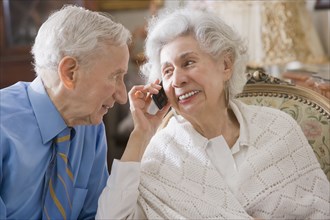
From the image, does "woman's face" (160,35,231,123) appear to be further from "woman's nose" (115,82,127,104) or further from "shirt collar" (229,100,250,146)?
"woman's nose" (115,82,127,104)

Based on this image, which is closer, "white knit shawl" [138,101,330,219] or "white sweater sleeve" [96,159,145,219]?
"white sweater sleeve" [96,159,145,219]

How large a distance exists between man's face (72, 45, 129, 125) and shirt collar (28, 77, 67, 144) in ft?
0.18

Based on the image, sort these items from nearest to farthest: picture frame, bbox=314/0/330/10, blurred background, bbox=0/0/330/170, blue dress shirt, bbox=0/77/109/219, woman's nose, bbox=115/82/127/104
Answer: blue dress shirt, bbox=0/77/109/219 → woman's nose, bbox=115/82/127/104 → blurred background, bbox=0/0/330/170 → picture frame, bbox=314/0/330/10

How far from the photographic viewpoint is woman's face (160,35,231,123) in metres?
1.78

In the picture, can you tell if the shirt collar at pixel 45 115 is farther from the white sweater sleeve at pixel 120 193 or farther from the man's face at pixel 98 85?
the white sweater sleeve at pixel 120 193

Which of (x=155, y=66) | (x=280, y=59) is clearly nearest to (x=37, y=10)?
(x=280, y=59)

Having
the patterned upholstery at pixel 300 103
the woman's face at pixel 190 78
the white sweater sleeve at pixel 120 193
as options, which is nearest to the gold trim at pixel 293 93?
the patterned upholstery at pixel 300 103

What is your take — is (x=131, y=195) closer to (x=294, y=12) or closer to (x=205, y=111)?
(x=205, y=111)

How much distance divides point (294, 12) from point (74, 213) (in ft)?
6.15

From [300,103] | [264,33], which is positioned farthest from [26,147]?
[264,33]

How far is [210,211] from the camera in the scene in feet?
5.47

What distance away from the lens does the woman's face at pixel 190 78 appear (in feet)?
5.84

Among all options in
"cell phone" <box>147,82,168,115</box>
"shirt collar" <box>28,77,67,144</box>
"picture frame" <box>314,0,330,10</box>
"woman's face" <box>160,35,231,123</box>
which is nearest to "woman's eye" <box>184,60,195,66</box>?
"woman's face" <box>160,35,231,123</box>

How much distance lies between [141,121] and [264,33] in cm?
147
